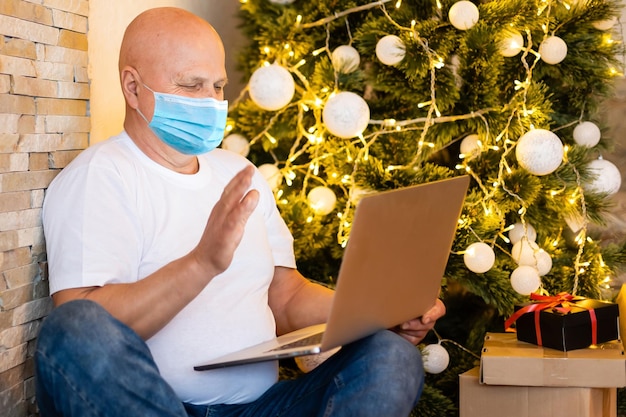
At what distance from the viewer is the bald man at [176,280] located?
118cm

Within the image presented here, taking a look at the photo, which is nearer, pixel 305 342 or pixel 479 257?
pixel 305 342

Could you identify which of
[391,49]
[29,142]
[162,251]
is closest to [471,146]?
[391,49]

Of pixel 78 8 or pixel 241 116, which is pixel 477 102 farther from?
pixel 78 8

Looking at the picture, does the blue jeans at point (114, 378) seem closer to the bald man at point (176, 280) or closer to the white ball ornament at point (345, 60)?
the bald man at point (176, 280)

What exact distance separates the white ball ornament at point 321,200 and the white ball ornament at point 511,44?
0.54 m

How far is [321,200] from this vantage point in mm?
2029

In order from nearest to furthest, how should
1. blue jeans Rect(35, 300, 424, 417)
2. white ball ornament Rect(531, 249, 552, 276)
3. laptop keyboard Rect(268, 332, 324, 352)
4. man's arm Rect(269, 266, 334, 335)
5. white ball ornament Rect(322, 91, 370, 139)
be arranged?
blue jeans Rect(35, 300, 424, 417)
laptop keyboard Rect(268, 332, 324, 352)
man's arm Rect(269, 266, 334, 335)
white ball ornament Rect(322, 91, 370, 139)
white ball ornament Rect(531, 249, 552, 276)

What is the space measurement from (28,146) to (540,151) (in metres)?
1.11

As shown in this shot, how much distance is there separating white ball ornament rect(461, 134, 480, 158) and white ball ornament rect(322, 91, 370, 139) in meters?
0.30

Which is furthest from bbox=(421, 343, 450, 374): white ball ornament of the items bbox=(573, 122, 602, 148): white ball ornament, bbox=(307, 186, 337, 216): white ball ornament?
bbox=(573, 122, 602, 148): white ball ornament

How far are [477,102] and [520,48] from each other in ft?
0.54

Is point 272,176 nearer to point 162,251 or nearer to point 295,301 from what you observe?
point 295,301

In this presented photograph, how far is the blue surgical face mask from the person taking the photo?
153 centimetres

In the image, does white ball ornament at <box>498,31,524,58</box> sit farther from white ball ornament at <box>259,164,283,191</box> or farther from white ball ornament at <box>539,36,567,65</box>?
white ball ornament at <box>259,164,283,191</box>
